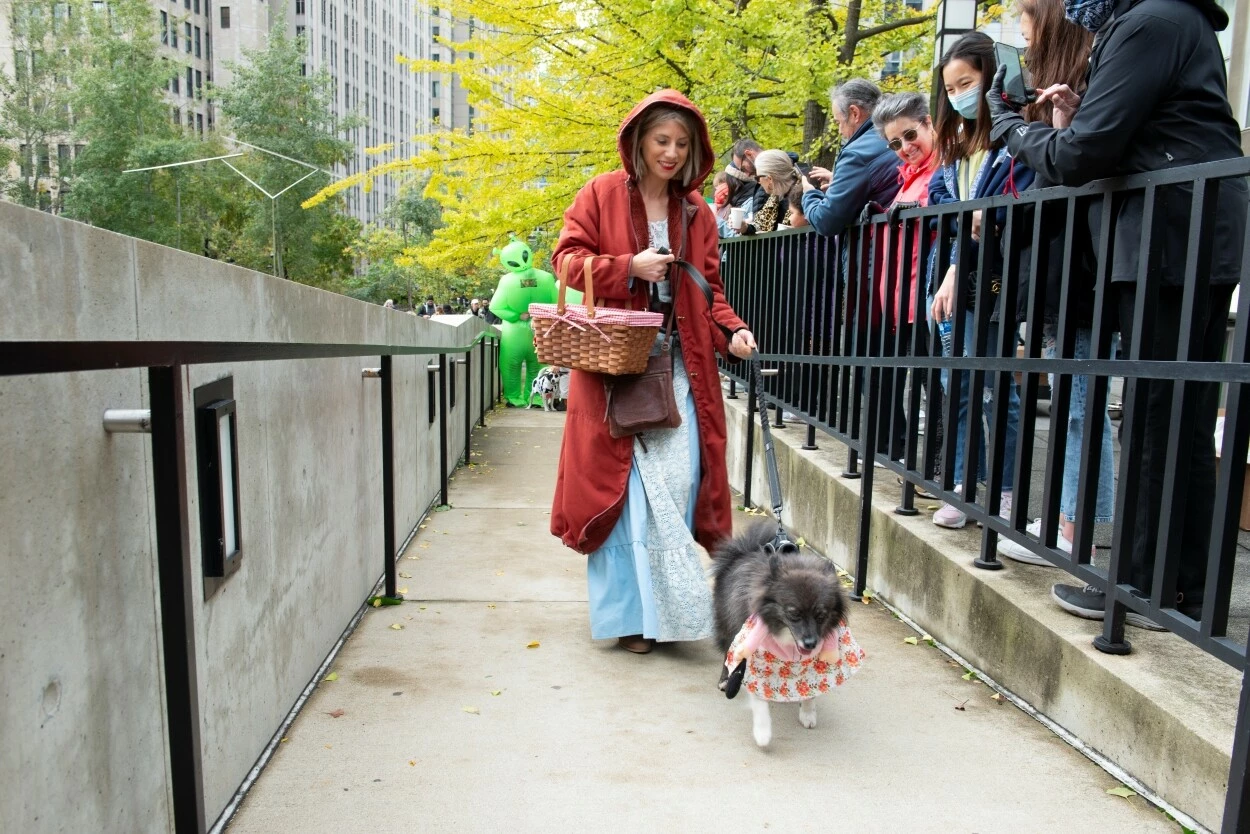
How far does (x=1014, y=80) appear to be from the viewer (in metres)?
3.16

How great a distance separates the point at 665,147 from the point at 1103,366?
1.74 m

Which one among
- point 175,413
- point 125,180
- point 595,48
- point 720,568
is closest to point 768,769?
point 720,568

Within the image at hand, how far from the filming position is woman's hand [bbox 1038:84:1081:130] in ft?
10.3

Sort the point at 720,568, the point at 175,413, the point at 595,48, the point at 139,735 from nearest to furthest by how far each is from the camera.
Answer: the point at 175,413 → the point at 139,735 → the point at 720,568 → the point at 595,48

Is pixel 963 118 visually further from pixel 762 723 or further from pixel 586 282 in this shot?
pixel 762 723

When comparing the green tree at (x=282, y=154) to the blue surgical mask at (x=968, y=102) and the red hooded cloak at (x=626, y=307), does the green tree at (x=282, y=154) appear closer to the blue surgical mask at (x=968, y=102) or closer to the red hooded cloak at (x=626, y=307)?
the red hooded cloak at (x=626, y=307)

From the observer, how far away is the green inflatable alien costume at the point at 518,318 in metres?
15.3

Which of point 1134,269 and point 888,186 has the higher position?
point 888,186

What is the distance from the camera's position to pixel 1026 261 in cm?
373

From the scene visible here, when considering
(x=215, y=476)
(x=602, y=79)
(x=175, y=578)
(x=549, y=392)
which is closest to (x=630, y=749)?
(x=215, y=476)

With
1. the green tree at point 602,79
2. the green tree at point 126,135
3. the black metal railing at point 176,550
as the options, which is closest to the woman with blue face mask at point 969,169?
the black metal railing at point 176,550

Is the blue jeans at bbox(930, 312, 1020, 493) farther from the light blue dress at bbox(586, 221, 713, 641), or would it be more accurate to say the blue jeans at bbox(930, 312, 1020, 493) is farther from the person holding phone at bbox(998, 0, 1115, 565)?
the light blue dress at bbox(586, 221, 713, 641)

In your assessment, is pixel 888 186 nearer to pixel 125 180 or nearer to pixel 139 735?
pixel 139 735

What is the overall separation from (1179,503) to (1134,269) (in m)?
0.68
